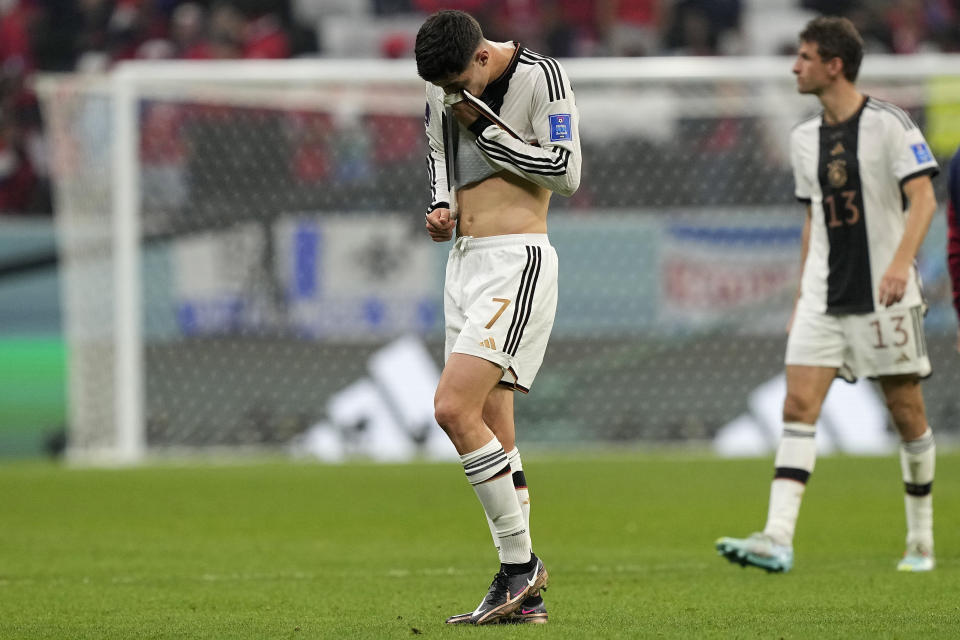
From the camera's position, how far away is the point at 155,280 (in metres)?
12.5

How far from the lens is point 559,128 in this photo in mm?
4438

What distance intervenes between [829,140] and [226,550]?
3265mm

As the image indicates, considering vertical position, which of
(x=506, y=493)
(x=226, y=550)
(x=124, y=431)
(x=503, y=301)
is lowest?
(x=124, y=431)

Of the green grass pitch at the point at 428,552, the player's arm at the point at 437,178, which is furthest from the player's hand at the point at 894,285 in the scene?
the player's arm at the point at 437,178

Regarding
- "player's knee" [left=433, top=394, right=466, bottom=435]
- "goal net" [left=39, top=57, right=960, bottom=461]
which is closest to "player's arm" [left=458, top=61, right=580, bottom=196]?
"player's knee" [left=433, top=394, right=466, bottom=435]

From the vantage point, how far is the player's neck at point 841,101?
19.8 feet

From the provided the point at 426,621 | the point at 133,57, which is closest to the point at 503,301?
the point at 426,621

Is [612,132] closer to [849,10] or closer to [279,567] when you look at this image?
[849,10]

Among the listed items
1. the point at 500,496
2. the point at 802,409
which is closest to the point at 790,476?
the point at 802,409

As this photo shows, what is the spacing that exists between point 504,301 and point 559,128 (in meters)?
0.54

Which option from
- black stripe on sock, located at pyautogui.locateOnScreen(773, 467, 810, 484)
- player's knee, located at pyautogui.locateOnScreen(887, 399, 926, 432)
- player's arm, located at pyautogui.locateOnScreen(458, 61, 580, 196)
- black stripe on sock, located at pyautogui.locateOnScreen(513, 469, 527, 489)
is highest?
player's arm, located at pyautogui.locateOnScreen(458, 61, 580, 196)

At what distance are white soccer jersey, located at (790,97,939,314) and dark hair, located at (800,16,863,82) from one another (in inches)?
9.0

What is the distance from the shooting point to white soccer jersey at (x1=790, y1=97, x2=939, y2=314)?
5.97 m

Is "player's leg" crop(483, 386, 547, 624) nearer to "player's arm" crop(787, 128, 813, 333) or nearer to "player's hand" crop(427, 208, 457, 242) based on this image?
"player's hand" crop(427, 208, 457, 242)
